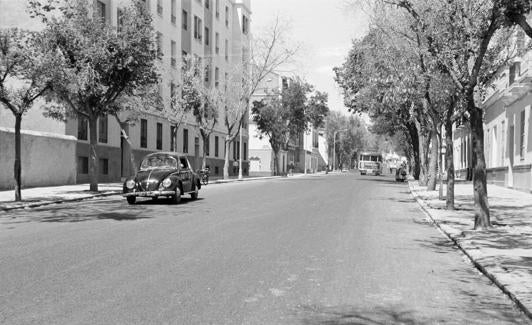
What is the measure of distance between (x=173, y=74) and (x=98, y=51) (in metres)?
20.9

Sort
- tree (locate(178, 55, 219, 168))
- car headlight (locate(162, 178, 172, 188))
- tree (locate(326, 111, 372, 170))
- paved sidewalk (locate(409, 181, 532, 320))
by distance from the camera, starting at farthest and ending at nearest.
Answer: tree (locate(326, 111, 372, 170)), tree (locate(178, 55, 219, 168)), car headlight (locate(162, 178, 172, 188)), paved sidewalk (locate(409, 181, 532, 320))

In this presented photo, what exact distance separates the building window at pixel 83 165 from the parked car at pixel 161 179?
12721 mm

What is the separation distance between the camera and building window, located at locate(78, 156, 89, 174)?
30609 mm

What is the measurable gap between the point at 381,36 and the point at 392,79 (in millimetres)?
1663

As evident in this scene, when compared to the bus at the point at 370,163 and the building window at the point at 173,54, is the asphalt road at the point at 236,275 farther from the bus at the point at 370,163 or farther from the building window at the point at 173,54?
the bus at the point at 370,163

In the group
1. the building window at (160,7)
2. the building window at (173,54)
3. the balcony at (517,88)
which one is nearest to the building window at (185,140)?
the building window at (173,54)

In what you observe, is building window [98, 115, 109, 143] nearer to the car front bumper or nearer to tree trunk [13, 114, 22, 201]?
tree trunk [13, 114, 22, 201]

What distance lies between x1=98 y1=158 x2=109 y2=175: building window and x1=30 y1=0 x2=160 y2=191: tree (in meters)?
9.61

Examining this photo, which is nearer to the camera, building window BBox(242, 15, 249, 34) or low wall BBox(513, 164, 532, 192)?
low wall BBox(513, 164, 532, 192)

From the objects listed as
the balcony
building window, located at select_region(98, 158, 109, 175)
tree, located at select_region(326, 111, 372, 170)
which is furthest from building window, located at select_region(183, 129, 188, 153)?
tree, located at select_region(326, 111, 372, 170)

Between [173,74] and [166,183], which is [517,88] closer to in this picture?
[166,183]

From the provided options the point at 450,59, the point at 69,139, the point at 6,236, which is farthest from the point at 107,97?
the point at 450,59

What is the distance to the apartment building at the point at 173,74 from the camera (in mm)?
30422

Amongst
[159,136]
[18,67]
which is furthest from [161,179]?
[159,136]
